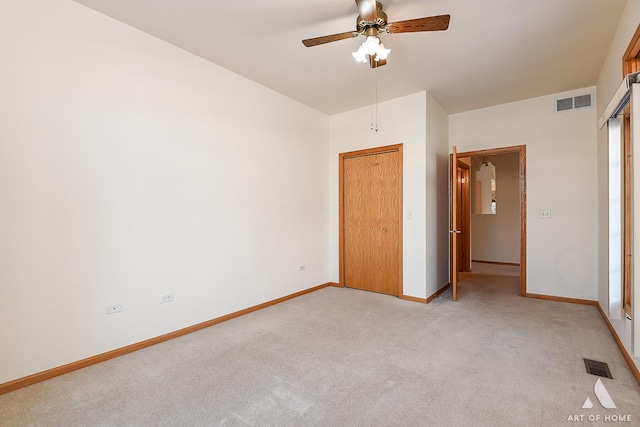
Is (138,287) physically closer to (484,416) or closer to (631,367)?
(484,416)

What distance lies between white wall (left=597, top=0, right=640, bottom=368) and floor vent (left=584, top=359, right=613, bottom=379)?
19 cm

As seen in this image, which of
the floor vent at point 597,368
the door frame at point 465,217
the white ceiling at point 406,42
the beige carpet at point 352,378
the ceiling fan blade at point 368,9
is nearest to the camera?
the beige carpet at point 352,378

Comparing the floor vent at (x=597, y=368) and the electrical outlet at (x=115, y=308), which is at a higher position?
the electrical outlet at (x=115, y=308)

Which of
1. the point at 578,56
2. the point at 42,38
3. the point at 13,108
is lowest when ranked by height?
the point at 13,108

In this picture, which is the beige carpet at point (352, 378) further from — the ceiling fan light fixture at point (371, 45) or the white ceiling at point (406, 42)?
the white ceiling at point (406, 42)

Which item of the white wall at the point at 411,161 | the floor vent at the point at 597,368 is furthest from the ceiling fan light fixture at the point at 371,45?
the floor vent at the point at 597,368

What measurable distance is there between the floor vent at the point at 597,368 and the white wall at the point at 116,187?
3.12 m

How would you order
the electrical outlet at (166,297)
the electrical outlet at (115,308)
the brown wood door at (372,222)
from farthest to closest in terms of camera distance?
1. the brown wood door at (372,222)
2. the electrical outlet at (166,297)
3. the electrical outlet at (115,308)

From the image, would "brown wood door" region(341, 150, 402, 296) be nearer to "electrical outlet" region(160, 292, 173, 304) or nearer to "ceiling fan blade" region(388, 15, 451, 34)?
"ceiling fan blade" region(388, 15, 451, 34)

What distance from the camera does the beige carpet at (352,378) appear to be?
1.75 m

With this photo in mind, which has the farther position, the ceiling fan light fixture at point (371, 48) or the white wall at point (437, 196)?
the white wall at point (437, 196)

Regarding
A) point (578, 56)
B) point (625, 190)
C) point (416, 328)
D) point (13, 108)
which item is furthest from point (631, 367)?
point (13, 108)

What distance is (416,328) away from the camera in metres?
3.06

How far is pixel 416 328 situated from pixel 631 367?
156cm
